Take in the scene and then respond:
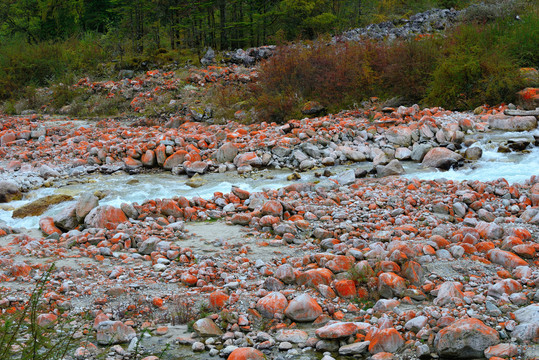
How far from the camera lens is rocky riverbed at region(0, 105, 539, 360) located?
339 cm

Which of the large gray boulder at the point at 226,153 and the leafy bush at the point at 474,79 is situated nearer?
the large gray boulder at the point at 226,153

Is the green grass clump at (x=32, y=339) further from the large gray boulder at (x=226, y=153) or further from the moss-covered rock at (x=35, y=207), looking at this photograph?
the large gray boulder at (x=226, y=153)

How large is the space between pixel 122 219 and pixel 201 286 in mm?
2341

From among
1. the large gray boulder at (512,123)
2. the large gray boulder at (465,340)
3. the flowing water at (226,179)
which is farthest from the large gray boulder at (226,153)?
the large gray boulder at (465,340)

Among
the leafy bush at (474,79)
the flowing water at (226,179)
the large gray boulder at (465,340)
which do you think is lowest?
the flowing water at (226,179)

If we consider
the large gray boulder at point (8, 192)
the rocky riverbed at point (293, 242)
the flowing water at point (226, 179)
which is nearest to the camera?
the rocky riverbed at point (293, 242)

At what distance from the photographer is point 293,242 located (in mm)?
5438

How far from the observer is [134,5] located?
65.9 feet

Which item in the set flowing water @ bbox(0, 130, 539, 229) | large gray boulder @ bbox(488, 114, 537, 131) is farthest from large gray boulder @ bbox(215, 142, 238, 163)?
large gray boulder @ bbox(488, 114, 537, 131)

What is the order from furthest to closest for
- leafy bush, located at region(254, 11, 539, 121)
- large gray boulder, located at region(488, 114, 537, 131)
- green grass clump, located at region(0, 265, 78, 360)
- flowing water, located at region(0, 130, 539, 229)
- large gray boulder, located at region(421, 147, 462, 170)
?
1. leafy bush, located at region(254, 11, 539, 121)
2. large gray boulder, located at region(488, 114, 537, 131)
3. large gray boulder, located at region(421, 147, 462, 170)
4. flowing water, located at region(0, 130, 539, 229)
5. green grass clump, located at region(0, 265, 78, 360)

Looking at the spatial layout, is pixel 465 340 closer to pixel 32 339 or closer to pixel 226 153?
pixel 32 339

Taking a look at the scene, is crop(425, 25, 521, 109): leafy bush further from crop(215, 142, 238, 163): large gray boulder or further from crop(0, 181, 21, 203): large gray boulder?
crop(0, 181, 21, 203): large gray boulder

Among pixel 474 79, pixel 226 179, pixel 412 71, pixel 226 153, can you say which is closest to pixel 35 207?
pixel 226 179

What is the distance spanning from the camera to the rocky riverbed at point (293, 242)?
11.1 ft
